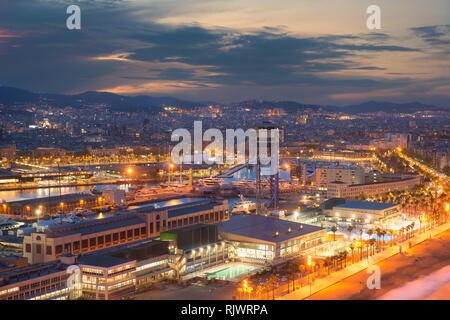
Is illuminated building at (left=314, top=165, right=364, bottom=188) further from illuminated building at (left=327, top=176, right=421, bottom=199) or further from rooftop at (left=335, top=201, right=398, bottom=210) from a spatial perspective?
rooftop at (left=335, top=201, right=398, bottom=210)

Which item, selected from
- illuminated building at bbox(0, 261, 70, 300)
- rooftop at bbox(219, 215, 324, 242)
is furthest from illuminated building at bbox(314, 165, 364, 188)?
illuminated building at bbox(0, 261, 70, 300)

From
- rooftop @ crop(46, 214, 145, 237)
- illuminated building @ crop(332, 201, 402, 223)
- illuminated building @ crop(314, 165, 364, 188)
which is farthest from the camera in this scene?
illuminated building @ crop(314, 165, 364, 188)

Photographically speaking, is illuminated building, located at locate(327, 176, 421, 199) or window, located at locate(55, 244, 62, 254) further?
illuminated building, located at locate(327, 176, 421, 199)

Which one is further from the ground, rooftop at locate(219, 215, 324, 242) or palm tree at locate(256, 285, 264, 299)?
rooftop at locate(219, 215, 324, 242)

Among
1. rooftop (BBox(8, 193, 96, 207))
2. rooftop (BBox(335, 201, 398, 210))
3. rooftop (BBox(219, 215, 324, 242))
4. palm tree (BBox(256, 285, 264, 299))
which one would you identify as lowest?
rooftop (BBox(8, 193, 96, 207))

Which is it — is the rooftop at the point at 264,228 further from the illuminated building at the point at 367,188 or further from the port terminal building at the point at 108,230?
the illuminated building at the point at 367,188

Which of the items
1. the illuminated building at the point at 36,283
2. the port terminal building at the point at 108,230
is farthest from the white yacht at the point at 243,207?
the illuminated building at the point at 36,283

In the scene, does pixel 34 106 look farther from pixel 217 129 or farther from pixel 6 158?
pixel 6 158

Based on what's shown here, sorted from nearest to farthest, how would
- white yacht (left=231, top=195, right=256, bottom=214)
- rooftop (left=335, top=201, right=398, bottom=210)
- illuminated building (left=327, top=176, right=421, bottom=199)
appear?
rooftop (left=335, top=201, right=398, bottom=210)
white yacht (left=231, top=195, right=256, bottom=214)
illuminated building (left=327, top=176, right=421, bottom=199)

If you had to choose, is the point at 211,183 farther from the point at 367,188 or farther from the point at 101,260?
the point at 101,260

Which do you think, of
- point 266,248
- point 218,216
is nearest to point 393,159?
point 218,216

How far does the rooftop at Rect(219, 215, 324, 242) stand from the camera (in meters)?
12.5

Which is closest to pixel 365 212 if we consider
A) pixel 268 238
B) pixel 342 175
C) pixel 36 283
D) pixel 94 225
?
pixel 268 238

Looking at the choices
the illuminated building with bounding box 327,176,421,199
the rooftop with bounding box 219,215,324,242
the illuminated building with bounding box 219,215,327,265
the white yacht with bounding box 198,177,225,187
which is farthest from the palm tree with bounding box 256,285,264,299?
the white yacht with bounding box 198,177,225,187
